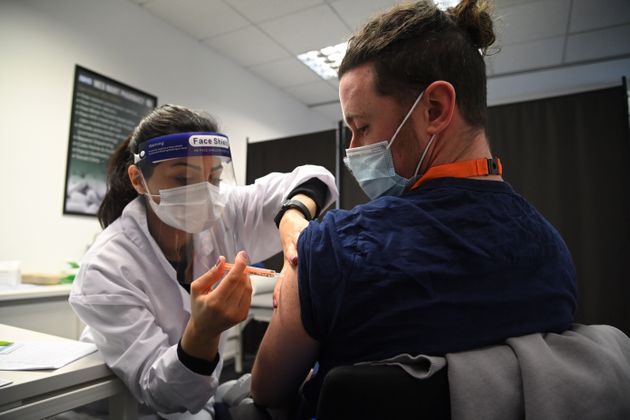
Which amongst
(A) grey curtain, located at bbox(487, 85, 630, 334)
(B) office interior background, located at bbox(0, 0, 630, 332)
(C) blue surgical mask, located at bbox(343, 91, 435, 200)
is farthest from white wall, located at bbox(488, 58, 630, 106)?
(C) blue surgical mask, located at bbox(343, 91, 435, 200)

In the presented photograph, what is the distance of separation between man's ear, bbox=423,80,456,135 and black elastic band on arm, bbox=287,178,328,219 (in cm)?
60

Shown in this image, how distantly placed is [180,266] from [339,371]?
2.68ft

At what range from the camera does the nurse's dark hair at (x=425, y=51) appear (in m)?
0.73

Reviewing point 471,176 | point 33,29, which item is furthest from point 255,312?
point 471,176

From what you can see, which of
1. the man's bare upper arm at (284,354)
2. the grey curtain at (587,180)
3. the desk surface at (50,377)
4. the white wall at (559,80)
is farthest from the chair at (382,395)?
the white wall at (559,80)

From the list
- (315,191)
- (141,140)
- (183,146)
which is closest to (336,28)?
(315,191)

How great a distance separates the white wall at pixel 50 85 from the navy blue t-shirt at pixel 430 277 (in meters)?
2.28

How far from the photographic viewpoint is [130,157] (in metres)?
1.23

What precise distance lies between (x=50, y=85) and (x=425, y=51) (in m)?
2.71

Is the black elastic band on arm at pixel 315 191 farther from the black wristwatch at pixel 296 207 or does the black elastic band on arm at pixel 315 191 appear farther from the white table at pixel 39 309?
the white table at pixel 39 309

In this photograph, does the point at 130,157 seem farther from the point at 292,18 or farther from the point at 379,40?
the point at 292,18

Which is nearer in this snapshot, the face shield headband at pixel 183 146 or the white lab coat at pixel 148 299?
the white lab coat at pixel 148 299

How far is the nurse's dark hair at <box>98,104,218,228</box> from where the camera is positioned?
1.13m

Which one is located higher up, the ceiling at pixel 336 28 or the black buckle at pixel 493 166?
the ceiling at pixel 336 28
